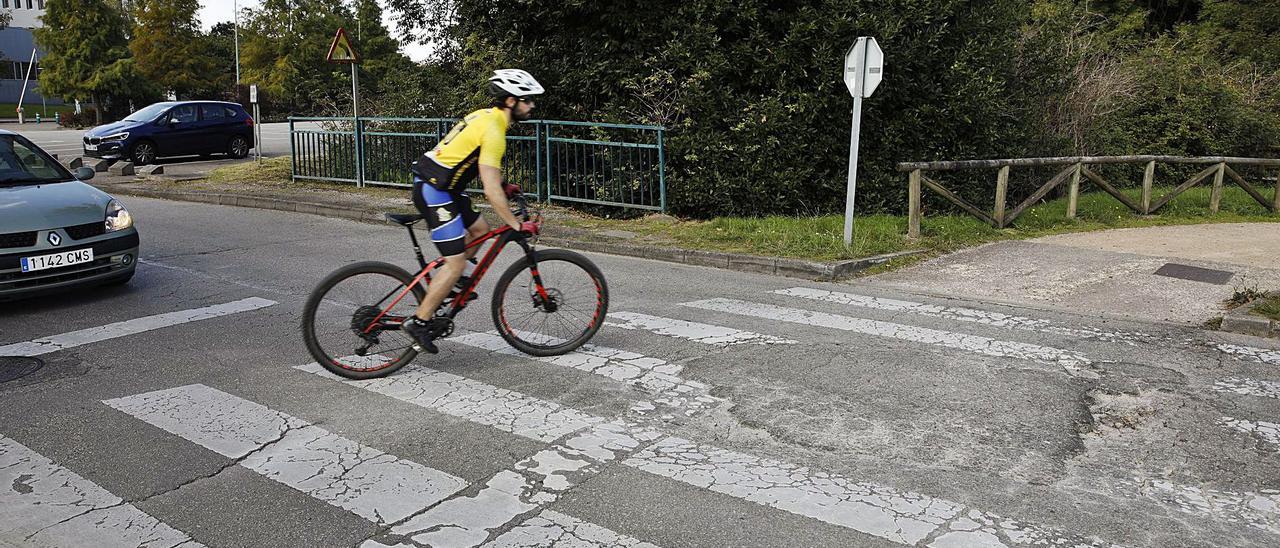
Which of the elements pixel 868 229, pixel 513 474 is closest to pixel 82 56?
pixel 868 229

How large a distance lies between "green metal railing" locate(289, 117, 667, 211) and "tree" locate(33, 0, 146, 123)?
39338 mm

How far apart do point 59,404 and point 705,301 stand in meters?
4.83

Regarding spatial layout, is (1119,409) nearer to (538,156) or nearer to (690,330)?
(690,330)

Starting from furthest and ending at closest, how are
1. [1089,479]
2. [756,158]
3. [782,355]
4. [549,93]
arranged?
Result: [549,93] < [756,158] < [782,355] < [1089,479]

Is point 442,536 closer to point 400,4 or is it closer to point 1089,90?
point 400,4

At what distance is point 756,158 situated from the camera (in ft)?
44.4

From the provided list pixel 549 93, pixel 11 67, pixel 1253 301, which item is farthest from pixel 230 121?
pixel 11 67

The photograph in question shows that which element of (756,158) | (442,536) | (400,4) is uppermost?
(400,4)

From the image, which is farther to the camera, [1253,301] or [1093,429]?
[1253,301]

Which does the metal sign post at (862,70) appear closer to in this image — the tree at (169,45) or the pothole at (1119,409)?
the pothole at (1119,409)

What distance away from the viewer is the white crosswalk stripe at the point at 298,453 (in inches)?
168

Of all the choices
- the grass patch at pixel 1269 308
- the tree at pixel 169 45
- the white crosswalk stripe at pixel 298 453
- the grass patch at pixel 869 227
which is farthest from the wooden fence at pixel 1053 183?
the tree at pixel 169 45

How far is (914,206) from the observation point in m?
11.8

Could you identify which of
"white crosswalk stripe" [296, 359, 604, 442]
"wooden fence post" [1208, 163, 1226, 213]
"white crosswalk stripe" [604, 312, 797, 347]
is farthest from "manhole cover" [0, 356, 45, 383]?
"wooden fence post" [1208, 163, 1226, 213]
